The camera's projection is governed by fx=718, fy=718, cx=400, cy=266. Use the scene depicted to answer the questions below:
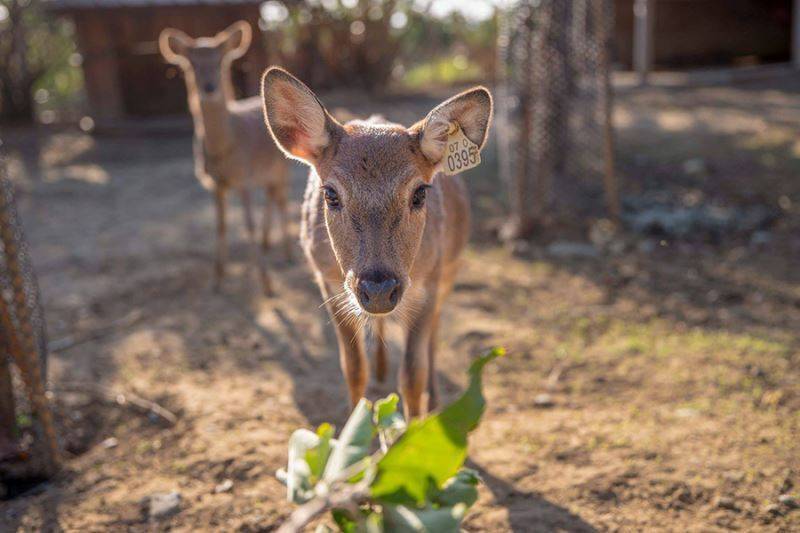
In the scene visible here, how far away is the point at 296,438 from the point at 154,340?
377 centimetres

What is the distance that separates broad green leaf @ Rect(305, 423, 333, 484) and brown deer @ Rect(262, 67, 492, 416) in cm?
78

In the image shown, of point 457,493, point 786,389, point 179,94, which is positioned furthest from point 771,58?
point 457,493

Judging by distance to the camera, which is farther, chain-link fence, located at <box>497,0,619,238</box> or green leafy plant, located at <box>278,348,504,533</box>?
chain-link fence, located at <box>497,0,619,238</box>

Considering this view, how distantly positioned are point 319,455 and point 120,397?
3228mm

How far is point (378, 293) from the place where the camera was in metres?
2.84

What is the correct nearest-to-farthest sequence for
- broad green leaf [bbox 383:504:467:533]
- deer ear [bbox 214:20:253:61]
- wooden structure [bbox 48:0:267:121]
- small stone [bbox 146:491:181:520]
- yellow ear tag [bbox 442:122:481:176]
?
broad green leaf [bbox 383:504:467:533] < yellow ear tag [bbox 442:122:481:176] < small stone [bbox 146:491:181:520] < deer ear [bbox 214:20:253:61] < wooden structure [bbox 48:0:267:121]

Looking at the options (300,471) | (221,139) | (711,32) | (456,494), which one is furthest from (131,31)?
(711,32)

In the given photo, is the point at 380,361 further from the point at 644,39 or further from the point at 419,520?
the point at 644,39

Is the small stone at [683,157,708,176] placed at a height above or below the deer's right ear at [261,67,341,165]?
below

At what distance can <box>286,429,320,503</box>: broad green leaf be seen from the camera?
2.04m

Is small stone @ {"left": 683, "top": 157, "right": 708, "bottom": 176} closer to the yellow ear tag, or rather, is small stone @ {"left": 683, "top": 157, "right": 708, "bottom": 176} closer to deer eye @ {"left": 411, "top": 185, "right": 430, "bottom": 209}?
the yellow ear tag

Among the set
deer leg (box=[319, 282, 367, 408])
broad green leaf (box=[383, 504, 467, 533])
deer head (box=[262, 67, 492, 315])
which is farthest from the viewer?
deer leg (box=[319, 282, 367, 408])

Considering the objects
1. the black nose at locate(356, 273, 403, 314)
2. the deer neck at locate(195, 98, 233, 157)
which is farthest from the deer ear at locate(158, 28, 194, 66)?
the black nose at locate(356, 273, 403, 314)

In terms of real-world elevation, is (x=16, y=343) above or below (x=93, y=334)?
above
